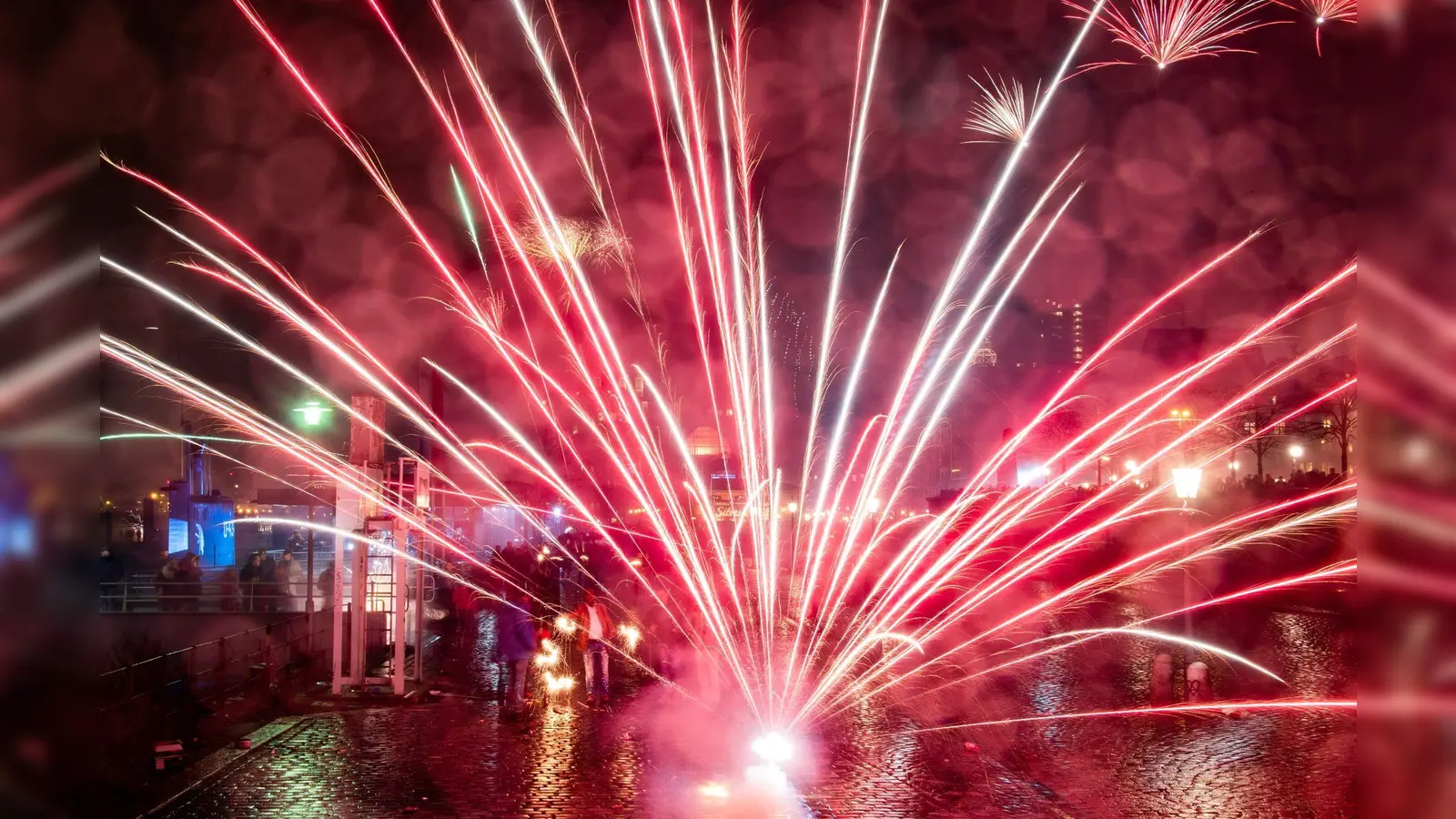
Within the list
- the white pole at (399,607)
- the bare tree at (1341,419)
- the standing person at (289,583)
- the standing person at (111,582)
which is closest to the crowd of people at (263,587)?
the standing person at (289,583)

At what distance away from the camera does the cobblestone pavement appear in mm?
7559

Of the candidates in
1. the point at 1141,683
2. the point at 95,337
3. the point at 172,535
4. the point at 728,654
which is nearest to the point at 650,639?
the point at 728,654

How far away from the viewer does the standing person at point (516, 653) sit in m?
11.6

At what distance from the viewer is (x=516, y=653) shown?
11688mm

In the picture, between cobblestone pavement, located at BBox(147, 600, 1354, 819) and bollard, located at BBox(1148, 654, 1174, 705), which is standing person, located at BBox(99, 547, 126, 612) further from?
bollard, located at BBox(1148, 654, 1174, 705)

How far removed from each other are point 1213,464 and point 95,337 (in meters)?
44.3

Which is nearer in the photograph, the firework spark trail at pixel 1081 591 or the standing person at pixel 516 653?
the firework spark trail at pixel 1081 591

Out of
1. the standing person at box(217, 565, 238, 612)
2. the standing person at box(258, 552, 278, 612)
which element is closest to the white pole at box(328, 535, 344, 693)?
the standing person at box(258, 552, 278, 612)

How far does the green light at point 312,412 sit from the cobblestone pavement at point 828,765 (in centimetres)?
541

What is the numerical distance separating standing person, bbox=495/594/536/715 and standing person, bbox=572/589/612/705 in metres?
0.72

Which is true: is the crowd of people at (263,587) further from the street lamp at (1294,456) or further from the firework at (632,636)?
the street lamp at (1294,456)

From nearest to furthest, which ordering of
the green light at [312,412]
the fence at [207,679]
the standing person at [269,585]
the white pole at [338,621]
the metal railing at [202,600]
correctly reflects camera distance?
the fence at [207,679]
the white pole at [338,621]
the green light at [312,412]
the metal railing at [202,600]
the standing person at [269,585]

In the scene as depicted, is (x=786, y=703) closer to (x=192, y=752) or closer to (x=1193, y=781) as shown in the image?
(x=1193, y=781)

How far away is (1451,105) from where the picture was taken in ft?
4.32
